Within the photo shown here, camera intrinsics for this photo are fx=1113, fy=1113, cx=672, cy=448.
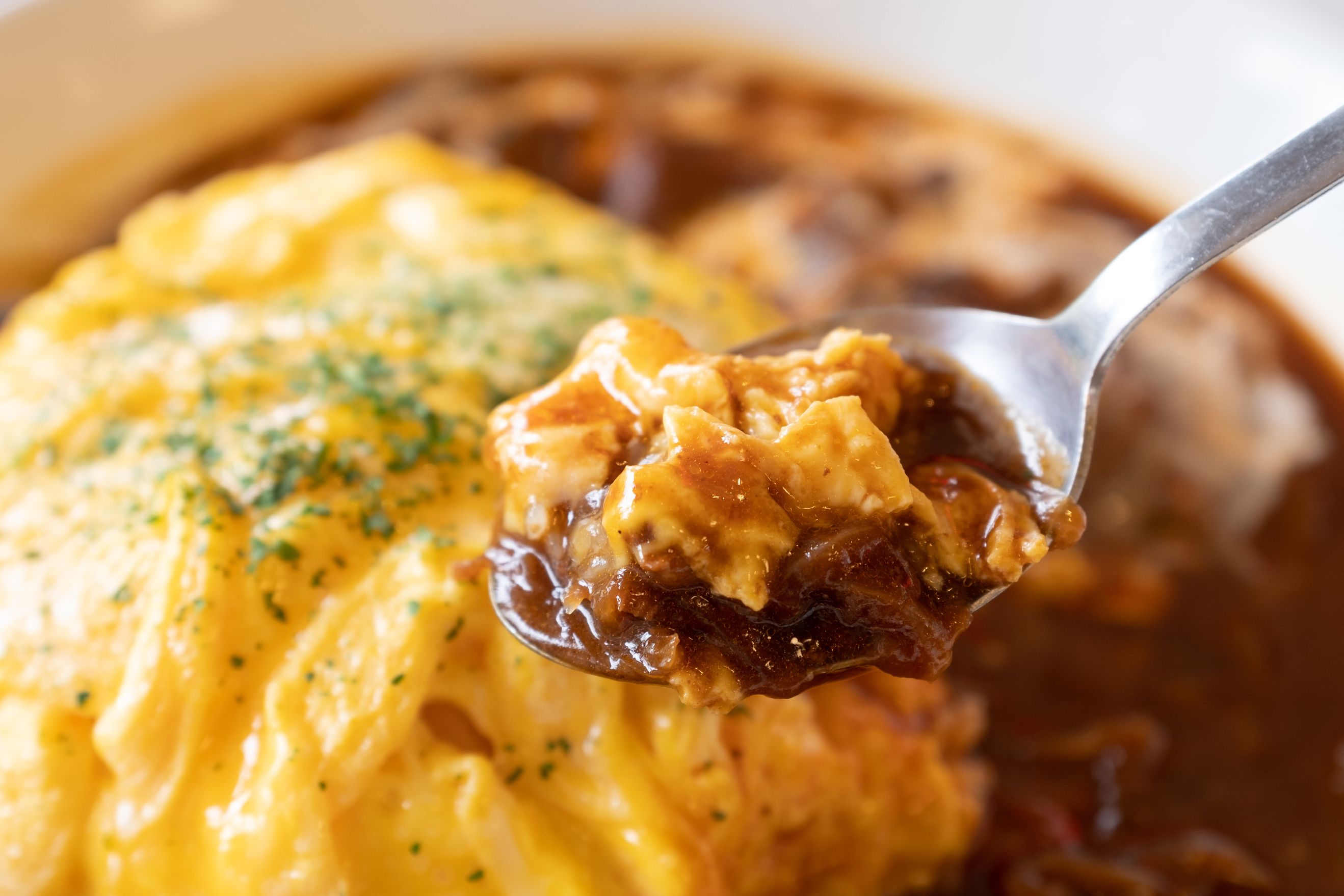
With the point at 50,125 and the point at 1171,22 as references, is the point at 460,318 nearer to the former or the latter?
the point at 50,125

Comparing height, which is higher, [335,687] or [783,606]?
[783,606]

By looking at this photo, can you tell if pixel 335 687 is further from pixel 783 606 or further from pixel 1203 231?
pixel 1203 231

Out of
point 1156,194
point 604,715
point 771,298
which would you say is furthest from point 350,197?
point 1156,194

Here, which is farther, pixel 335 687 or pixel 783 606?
pixel 335 687

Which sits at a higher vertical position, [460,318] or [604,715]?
[460,318]

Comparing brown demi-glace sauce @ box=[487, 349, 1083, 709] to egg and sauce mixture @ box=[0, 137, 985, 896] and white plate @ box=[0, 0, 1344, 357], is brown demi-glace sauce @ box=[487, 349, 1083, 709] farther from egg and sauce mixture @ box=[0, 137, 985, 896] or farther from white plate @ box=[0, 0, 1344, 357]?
white plate @ box=[0, 0, 1344, 357]

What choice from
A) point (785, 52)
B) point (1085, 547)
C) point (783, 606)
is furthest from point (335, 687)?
point (785, 52)

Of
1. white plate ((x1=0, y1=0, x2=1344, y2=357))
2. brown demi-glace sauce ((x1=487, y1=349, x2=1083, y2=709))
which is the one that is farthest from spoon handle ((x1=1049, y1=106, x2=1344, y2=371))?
white plate ((x1=0, y1=0, x2=1344, y2=357))
